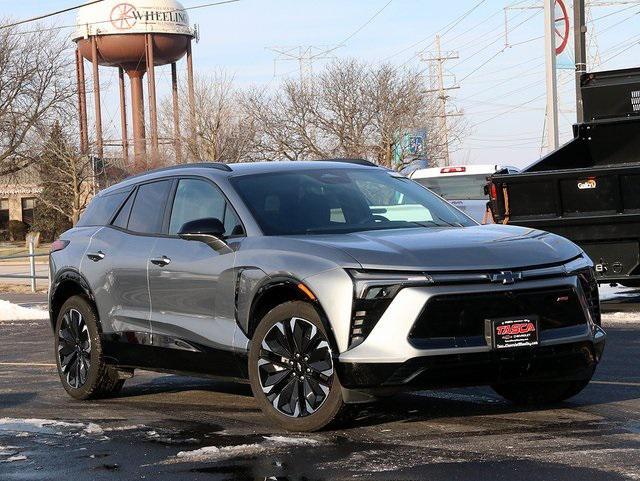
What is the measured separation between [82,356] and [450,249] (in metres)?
3.63

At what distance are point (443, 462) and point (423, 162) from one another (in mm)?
47365

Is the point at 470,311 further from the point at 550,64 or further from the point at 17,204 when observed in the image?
the point at 17,204

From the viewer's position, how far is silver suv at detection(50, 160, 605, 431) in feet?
23.0

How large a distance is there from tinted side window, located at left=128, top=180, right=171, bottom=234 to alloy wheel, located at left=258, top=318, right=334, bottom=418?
180 centimetres

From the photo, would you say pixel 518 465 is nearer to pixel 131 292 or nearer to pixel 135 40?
pixel 131 292

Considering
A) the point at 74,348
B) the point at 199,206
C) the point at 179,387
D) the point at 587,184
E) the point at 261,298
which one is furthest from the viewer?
the point at 587,184

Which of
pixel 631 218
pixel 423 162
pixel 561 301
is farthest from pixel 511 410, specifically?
pixel 423 162

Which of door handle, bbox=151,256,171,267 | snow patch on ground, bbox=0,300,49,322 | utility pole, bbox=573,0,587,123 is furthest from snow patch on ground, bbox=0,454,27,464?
utility pole, bbox=573,0,587,123

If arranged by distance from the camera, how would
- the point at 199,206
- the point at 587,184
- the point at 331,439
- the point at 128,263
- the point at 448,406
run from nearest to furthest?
1. the point at 331,439
2. the point at 448,406
3. the point at 199,206
4. the point at 128,263
5. the point at 587,184

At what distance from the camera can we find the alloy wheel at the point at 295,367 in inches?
284

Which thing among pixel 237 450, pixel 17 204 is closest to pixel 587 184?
pixel 237 450

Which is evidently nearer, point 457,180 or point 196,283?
point 196,283

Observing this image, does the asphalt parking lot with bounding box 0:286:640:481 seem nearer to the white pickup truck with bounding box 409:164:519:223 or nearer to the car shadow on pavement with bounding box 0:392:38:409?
the car shadow on pavement with bounding box 0:392:38:409

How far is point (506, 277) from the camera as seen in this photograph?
7039 mm
